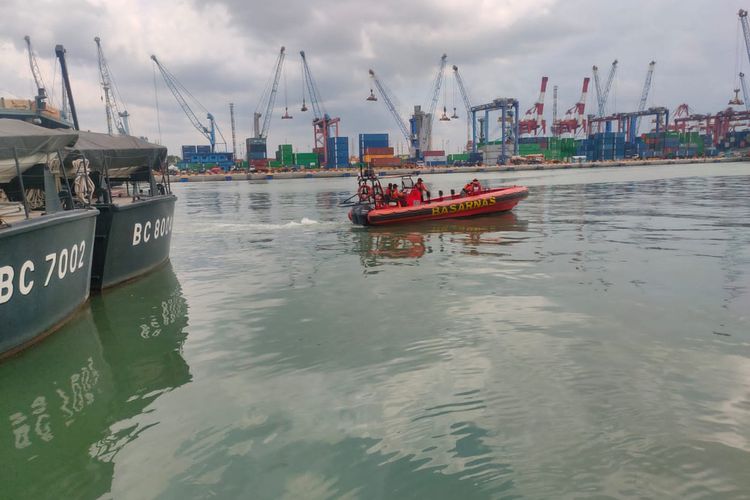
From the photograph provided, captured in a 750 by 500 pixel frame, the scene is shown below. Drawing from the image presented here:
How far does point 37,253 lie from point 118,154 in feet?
20.1

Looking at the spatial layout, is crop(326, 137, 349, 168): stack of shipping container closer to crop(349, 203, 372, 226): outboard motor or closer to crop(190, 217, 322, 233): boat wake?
crop(190, 217, 322, 233): boat wake

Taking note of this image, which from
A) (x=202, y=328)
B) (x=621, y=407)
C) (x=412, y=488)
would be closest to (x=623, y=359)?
(x=621, y=407)

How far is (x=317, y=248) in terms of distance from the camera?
16.5 m

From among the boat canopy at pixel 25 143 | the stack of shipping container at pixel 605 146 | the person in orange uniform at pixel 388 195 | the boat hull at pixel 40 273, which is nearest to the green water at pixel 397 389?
the boat hull at pixel 40 273

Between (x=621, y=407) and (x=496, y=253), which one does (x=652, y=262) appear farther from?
(x=621, y=407)

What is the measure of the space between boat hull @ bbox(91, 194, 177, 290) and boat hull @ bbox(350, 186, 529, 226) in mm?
8875

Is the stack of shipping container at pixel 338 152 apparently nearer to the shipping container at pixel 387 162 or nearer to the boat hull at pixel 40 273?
the shipping container at pixel 387 162

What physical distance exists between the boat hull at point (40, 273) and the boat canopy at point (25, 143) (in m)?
1.05

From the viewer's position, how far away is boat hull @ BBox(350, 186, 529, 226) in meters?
20.8

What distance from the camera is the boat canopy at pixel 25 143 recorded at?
7.31 m

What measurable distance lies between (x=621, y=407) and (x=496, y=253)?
930 centimetres

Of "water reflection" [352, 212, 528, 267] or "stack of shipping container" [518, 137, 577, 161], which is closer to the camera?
"water reflection" [352, 212, 528, 267]

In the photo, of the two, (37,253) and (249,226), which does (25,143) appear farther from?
(249,226)

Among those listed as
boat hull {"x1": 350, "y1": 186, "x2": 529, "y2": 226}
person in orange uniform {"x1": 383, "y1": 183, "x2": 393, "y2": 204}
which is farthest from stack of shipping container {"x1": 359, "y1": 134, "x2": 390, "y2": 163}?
person in orange uniform {"x1": 383, "y1": 183, "x2": 393, "y2": 204}
